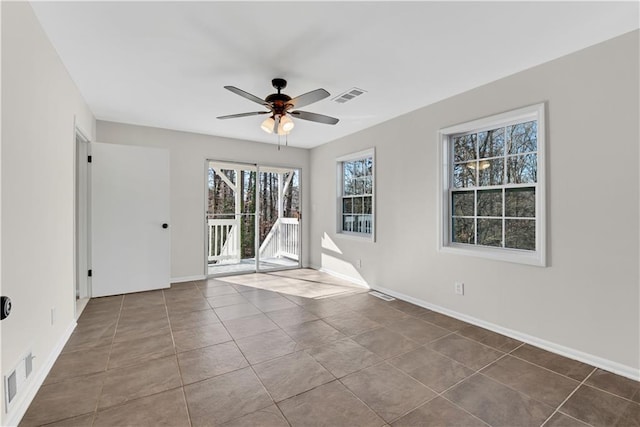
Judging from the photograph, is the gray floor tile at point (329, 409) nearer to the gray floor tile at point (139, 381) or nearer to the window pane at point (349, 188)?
the gray floor tile at point (139, 381)

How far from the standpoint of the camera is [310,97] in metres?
2.67

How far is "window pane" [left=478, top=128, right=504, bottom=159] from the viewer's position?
3168 mm

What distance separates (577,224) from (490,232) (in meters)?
0.83

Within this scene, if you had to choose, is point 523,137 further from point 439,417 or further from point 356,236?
point 356,236

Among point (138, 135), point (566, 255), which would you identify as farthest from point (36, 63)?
point (566, 255)

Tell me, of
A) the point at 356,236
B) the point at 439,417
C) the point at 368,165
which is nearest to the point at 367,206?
the point at 356,236

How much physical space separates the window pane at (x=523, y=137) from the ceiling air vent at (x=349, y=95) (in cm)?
157

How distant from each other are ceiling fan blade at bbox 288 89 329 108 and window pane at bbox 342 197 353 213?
275 centimetres

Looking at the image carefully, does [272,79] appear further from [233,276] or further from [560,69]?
[233,276]

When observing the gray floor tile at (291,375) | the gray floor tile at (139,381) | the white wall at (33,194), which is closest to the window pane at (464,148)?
the gray floor tile at (291,375)

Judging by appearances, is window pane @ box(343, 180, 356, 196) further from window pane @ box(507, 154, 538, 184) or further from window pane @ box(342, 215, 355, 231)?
window pane @ box(507, 154, 538, 184)

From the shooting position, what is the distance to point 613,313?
2.32 meters

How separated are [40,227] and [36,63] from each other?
115cm

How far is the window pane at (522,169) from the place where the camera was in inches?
113
